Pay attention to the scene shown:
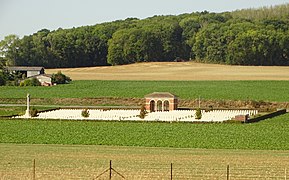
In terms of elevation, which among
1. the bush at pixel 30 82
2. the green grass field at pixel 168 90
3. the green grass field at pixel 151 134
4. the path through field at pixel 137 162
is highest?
the path through field at pixel 137 162

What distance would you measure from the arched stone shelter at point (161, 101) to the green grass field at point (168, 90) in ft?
37.5

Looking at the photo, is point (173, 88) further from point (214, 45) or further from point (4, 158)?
point (4, 158)

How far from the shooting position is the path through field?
26.8m

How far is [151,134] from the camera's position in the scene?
47.9 metres

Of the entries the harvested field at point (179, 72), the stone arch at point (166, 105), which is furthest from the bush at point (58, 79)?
the stone arch at point (166, 105)

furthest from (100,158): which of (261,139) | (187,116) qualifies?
A: (187,116)

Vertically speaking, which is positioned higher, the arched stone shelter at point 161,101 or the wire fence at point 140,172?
the wire fence at point 140,172

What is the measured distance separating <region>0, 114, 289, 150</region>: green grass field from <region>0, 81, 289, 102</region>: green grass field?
29.1m

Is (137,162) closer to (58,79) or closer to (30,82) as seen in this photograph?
(30,82)

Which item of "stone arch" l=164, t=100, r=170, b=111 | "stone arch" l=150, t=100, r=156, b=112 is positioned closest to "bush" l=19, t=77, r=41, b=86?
"stone arch" l=150, t=100, r=156, b=112

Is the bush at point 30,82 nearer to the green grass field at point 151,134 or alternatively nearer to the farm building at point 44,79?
the farm building at point 44,79

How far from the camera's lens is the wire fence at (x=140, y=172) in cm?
2627

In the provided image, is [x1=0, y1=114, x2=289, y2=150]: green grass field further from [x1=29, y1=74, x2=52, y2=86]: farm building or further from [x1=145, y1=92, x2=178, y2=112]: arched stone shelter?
[x1=29, y1=74, x2=52, y2=86]: farm building

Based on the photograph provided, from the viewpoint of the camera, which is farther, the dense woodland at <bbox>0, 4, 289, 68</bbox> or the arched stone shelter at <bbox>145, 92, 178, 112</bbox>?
the dense woodland at <bbox>0, 4, 289, 68</bbox>
